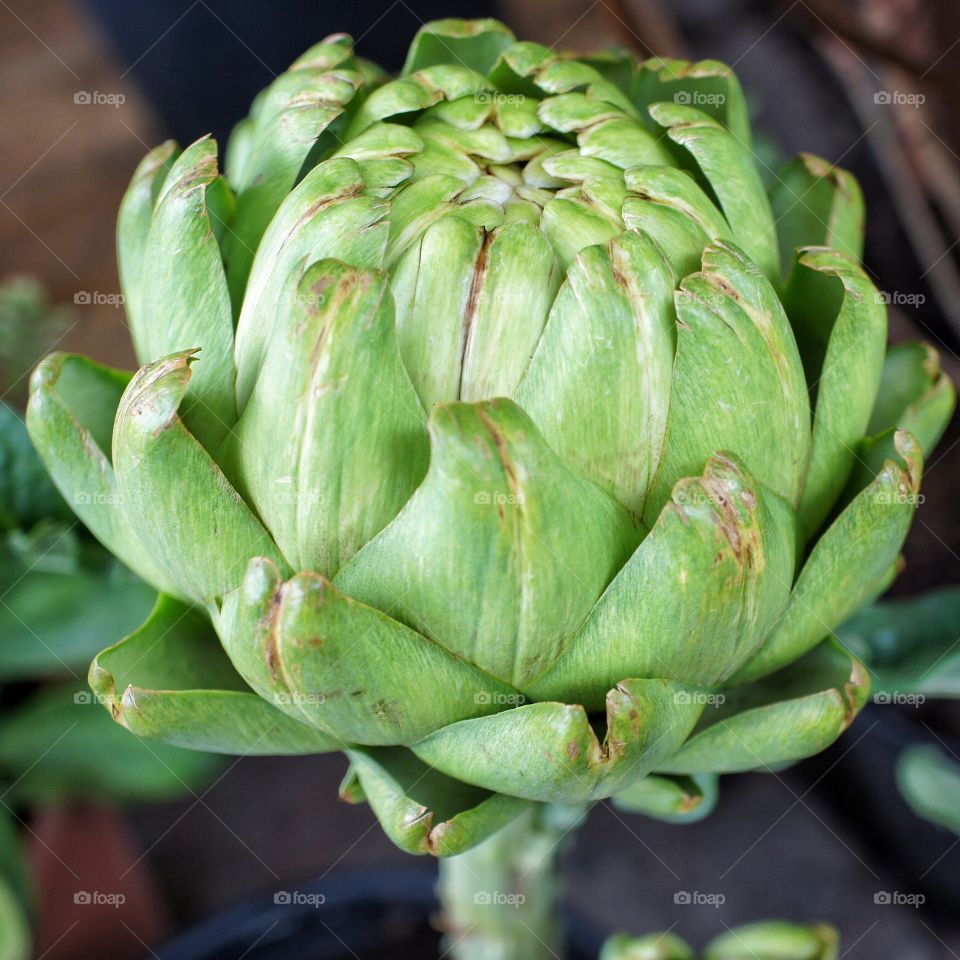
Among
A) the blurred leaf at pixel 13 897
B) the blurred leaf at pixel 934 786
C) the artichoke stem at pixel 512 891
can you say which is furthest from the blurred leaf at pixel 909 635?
the blurred leaf at pixel 13 897

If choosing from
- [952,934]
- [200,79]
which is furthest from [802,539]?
[200,79]

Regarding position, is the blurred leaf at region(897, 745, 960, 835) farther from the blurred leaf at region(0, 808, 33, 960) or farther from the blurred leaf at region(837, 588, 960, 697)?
the blurred leaf at region(0, 808, 33, 960)

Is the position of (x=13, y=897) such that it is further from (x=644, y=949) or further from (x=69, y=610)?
(x=644, y=949)

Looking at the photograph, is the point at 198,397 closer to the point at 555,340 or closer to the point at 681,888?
the point at 555,340

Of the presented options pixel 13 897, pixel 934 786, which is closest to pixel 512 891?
pixel 934 786

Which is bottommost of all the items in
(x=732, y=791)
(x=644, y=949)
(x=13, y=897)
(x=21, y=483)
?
(x=732, y=791)

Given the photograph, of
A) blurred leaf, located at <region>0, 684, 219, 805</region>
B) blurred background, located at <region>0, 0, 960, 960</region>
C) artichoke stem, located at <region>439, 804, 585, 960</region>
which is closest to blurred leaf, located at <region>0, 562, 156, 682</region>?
blurred background, located at <region>0, 0, 960, 960</region>
